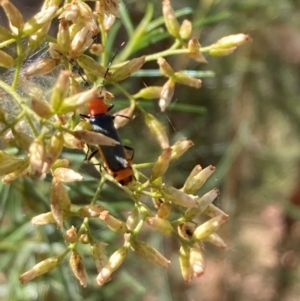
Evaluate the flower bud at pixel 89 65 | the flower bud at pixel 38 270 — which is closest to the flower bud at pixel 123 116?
the flower bud at pixel 89 65

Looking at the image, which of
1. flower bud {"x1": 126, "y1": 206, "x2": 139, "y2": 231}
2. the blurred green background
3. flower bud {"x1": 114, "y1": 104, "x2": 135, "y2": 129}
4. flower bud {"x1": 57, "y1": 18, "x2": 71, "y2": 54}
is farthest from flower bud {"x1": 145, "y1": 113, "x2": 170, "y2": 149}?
the blurred green background

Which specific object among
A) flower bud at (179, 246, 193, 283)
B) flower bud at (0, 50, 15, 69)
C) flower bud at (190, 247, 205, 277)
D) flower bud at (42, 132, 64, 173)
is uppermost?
flower bud at (0, 50, 15, 69)

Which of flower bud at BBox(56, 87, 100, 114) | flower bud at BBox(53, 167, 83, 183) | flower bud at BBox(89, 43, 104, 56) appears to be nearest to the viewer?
flower bud at BBox(56, 87, 100, 114)

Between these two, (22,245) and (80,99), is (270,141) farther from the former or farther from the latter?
(80,99)

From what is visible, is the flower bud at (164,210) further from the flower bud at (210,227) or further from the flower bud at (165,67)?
the flower bud at (165,67)

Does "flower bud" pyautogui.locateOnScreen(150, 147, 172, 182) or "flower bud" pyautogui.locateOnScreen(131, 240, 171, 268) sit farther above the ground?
"flower bud" pyautogui.locateOnScreen(150, 147, 172, 182)

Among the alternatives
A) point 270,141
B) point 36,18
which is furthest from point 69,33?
point 270,141

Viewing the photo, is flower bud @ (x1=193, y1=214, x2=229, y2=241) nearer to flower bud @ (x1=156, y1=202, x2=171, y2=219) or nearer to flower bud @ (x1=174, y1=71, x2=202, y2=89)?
flower bud @ (x1=156, y1=202, x2=171, y2=219)

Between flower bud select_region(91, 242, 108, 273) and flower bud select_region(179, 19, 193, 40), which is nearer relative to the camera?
flower bud select_region(91, 242, 108, 273)

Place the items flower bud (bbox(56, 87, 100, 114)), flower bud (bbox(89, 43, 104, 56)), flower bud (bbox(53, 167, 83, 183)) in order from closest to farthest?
flower bud (bbox(56, 87, 100, 114))
flower bud (bbox(53, 167, 83, 183))
flower bud (bbox(89, 43, 104, 56))
